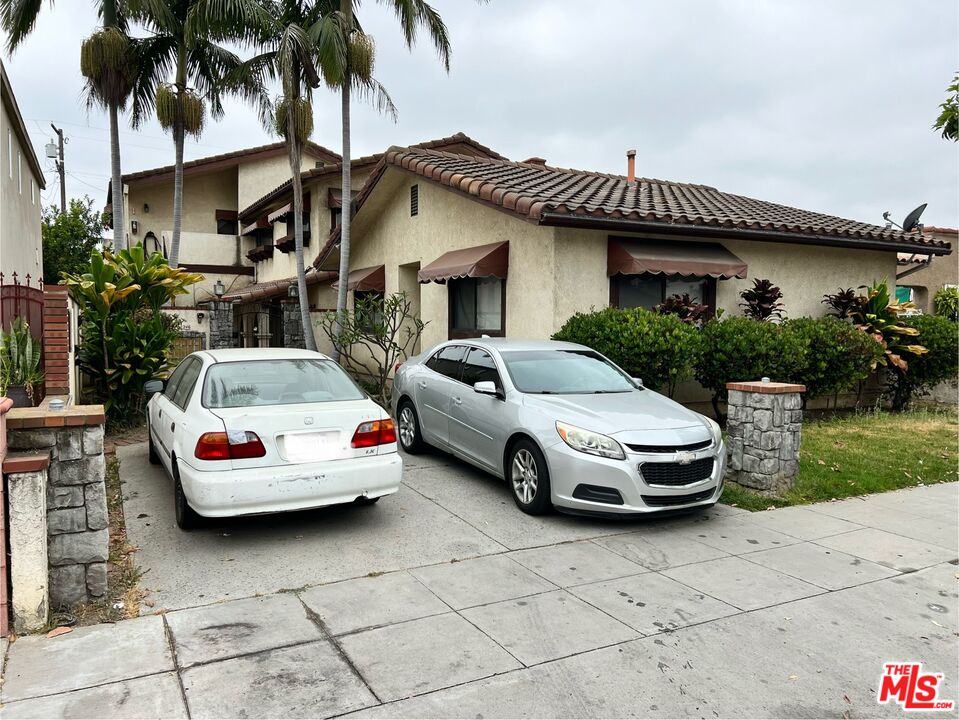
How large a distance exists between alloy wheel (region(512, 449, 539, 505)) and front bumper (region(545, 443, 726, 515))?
0.87 ft

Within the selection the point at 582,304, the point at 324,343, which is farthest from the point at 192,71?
the point at 582,304

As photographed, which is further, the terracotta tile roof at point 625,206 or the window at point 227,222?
the window at point 227,222

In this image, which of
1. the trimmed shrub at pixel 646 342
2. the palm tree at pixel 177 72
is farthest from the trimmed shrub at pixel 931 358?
the palm tree at pixel 177 72

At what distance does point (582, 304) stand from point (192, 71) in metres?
13.7

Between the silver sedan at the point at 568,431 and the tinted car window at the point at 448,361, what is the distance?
0.06 feet

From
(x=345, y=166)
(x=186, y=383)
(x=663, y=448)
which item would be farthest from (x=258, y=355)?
(x=345, y=166)

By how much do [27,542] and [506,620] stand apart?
8.87 feet

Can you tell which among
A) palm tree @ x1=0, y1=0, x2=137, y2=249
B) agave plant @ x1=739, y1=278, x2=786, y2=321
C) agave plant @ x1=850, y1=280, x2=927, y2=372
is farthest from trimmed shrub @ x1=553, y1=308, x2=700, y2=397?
palm tree @ x1=0, y1=0, x2=137, y2=249

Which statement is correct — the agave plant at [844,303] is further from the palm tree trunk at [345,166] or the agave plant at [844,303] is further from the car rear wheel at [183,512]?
the car rear wheel at [183,512]

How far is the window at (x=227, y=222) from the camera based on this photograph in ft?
79.6

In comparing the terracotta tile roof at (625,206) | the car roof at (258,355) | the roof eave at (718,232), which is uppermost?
the terracotta tile roof at (625,206)

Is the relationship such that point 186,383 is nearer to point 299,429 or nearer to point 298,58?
point 299,429

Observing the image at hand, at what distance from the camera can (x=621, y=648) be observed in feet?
11.9

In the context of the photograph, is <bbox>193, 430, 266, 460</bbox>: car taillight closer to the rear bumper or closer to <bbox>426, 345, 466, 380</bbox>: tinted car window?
the rear bumper
